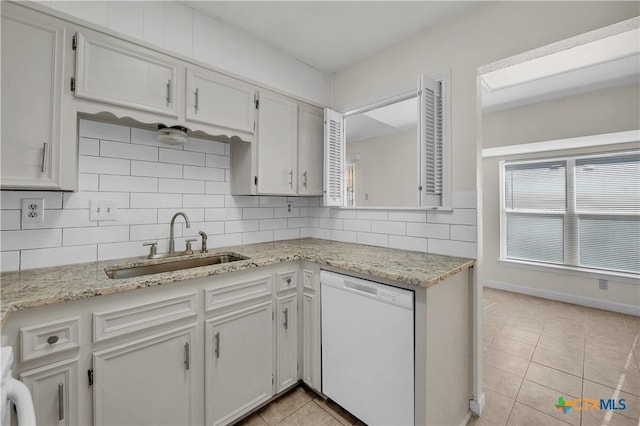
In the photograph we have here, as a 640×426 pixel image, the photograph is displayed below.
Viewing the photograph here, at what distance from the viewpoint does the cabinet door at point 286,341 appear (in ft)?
5.94

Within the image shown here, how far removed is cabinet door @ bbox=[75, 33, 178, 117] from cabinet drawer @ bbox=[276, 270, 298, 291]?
47.5 inches

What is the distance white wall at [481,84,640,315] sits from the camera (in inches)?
119

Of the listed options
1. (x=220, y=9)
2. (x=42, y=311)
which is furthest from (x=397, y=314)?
(x=220, y=9)

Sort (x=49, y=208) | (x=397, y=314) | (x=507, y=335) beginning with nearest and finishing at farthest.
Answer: (x=397, y=314) < (x=49, y=208) < (x=507, y=335)

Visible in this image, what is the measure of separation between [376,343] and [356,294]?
27 centimetres

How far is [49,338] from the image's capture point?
1.06 metres

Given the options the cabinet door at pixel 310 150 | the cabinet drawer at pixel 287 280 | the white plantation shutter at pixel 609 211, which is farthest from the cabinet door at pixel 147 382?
the white plantation shutter at pixel 609 211

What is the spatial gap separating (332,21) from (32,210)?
2.14m

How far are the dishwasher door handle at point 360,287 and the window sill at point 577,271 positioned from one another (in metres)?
3.70

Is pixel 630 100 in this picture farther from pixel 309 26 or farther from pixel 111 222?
pixel 111 222

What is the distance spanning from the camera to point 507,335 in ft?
9.16

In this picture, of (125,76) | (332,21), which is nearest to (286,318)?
(125,76)

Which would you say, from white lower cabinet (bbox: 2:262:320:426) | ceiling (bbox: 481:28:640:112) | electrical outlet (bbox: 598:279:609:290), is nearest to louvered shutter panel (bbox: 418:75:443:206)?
ceiling (bbox: 481:28:640:112)

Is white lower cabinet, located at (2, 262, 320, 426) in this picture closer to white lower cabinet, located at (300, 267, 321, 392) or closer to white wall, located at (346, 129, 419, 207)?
white lower cabinet, located at (300, 267, 321, 392)
